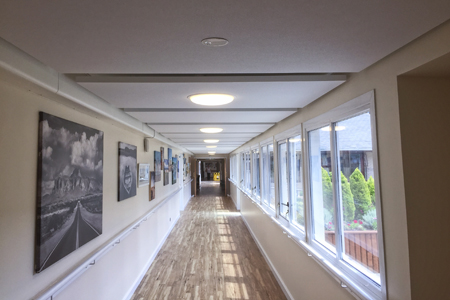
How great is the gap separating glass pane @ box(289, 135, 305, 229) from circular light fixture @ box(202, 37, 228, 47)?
245 cm

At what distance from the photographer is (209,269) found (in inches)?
183

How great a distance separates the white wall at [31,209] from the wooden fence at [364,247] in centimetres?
243

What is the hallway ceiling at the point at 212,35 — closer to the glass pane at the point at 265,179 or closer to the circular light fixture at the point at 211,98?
the circular light fixture at the point at 211,98

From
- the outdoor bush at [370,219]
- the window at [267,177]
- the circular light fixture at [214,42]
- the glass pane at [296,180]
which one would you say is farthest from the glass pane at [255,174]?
the circular light fixture at [214,42]

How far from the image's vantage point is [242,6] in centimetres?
99

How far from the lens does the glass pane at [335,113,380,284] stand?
6.25 feet

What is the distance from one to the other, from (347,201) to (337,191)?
15 cm

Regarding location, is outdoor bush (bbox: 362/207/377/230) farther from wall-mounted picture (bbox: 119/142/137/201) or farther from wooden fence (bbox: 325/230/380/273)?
wall-mounted picture (bbox: 119/142/137/201)

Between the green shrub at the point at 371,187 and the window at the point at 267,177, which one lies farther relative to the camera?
the window at the point at 267,177

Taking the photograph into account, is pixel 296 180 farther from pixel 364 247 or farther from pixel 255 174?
pixel 255 174

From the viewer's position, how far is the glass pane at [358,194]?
75.0 inches

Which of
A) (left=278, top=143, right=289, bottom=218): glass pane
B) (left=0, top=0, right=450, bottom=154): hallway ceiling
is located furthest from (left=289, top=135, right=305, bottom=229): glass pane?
(left=0, top=0, right=450, bottom=154): hallway ceiling

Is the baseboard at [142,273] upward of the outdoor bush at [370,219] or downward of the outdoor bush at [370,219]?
downward

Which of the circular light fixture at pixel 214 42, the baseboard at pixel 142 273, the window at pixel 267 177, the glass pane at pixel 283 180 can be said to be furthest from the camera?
the window at pixel 267 177
